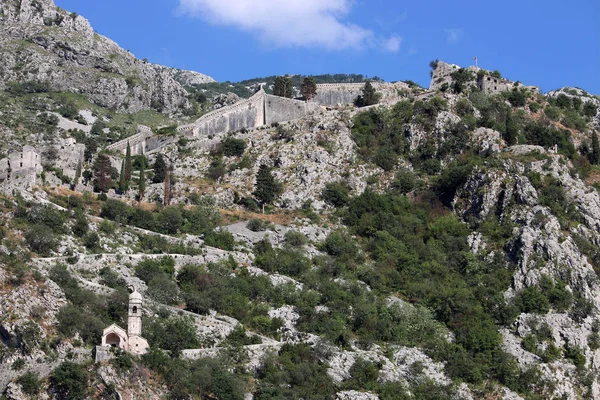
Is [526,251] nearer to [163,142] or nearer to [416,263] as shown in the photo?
[416,263]

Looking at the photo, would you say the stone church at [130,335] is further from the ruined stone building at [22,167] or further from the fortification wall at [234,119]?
the fortification wall at [234,119]

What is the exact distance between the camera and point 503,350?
261 ft

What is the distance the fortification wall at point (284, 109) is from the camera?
4486 inches

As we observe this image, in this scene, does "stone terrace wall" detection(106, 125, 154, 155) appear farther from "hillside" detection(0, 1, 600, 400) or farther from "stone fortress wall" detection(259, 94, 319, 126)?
"stone fortress wall" detection(259, 94, 319, 126)

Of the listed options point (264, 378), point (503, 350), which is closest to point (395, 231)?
point (503, 350)

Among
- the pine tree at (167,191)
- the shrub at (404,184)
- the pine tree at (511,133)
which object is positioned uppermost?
the pine tree at (511,133)

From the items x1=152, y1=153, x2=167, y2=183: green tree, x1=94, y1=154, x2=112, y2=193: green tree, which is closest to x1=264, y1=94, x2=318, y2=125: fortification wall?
x1=152, y1=153, x2=167, y2=183: green tree

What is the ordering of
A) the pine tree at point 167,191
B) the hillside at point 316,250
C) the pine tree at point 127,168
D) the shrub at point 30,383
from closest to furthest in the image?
the shrub at point 30,383
the hillside at point 316,250
the pine tree at point 167,191
the pine tree at point 127,168

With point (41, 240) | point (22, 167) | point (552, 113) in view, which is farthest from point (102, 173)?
point (552, 113)

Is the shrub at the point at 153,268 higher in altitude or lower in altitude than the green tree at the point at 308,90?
lower

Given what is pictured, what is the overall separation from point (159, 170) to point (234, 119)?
13.5 metres

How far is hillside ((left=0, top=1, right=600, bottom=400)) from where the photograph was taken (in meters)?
68.9

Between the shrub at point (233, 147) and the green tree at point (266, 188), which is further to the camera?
the shrub at point (233, 147)

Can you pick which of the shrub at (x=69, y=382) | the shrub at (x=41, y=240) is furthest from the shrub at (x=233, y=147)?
the shrub at (x=69, y=382)
